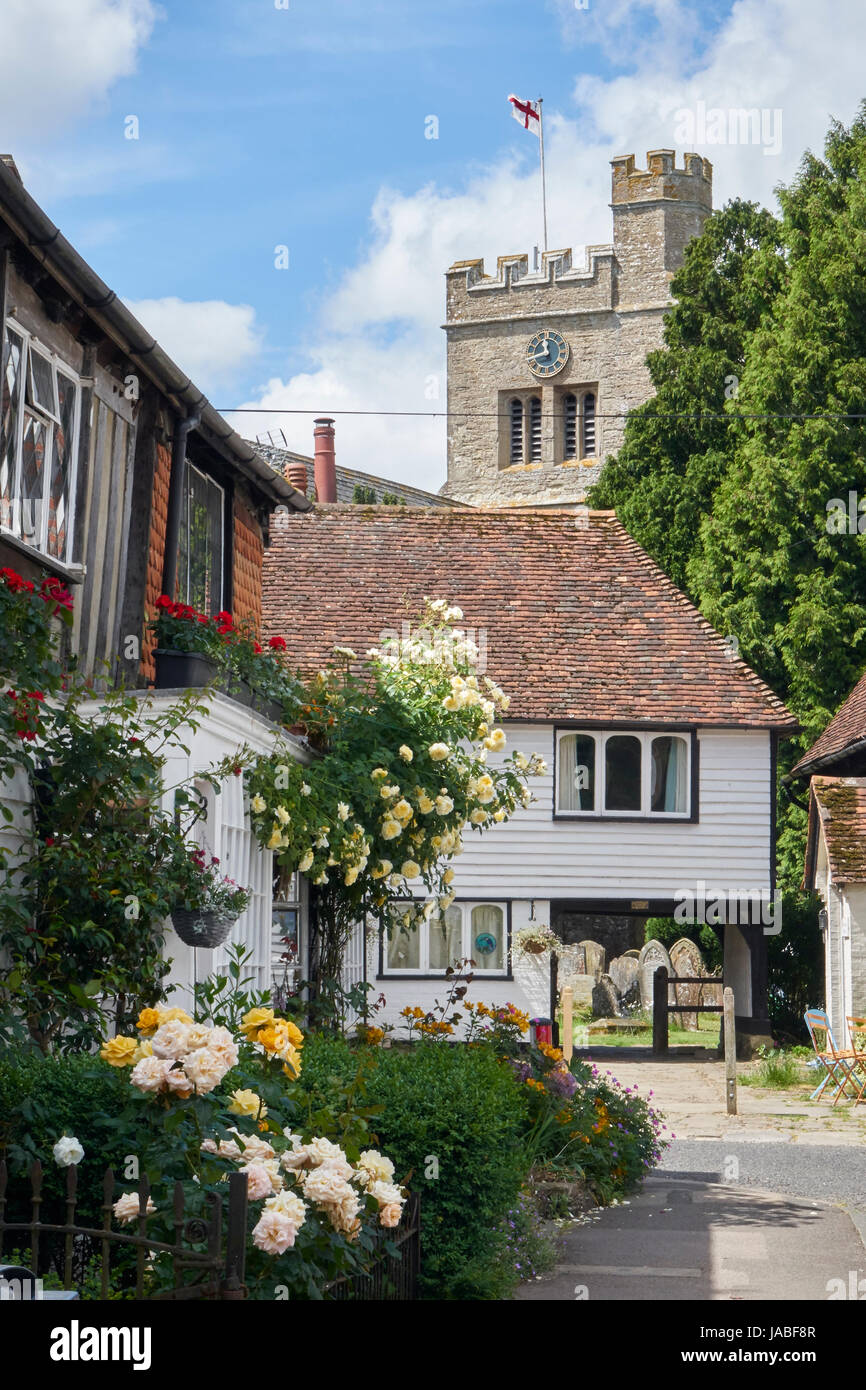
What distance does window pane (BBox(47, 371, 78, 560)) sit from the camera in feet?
29.6

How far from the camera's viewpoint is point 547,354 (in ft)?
217

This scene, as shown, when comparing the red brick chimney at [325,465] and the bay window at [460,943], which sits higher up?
the red brick chimney at [325,465]

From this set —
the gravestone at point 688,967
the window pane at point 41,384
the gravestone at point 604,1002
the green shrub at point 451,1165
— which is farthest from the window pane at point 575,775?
the green shrub at point 451,1165

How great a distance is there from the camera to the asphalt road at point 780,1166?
11102 millimetres

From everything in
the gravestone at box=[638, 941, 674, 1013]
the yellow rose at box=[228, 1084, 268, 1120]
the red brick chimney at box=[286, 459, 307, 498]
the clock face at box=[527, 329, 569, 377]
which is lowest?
the yellow rose at box=[228, 1084, 268, 1120]

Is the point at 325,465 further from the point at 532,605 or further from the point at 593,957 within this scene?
the point at 532,605

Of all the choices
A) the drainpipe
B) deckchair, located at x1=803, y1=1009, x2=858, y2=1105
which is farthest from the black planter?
deckchair, located at x1=803, y1=1009, x2=858, y2=1105

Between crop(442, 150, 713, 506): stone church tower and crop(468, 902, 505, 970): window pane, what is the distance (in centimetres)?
4336

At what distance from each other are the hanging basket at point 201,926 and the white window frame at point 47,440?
6.82 ft

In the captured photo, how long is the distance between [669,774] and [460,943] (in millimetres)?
3878

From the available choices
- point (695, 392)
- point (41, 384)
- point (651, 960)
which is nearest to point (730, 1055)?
point (41, 384)

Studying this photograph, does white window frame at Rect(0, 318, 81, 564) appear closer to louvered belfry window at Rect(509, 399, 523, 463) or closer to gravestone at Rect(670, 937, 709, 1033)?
gravestone at Rect(670, 937, 709, 1033)

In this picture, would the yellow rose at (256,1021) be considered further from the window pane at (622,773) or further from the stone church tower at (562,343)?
the stone church tower at (562,343)
